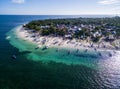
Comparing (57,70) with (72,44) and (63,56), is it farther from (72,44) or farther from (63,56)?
(72,44)

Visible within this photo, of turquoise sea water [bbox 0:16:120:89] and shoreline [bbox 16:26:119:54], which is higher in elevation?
shoreline [bbox 16:26:119:54]

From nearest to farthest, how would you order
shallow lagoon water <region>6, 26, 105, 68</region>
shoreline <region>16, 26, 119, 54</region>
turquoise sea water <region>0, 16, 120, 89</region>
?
1. turquoise sea water <region>0, 16, 120, 89</region>
2. shallow lagoon water <region>6, 26, 105, 68</region>
3. shoreline <region>16, 26, 119, 54</region>

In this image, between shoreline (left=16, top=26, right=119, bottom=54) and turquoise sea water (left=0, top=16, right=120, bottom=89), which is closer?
turquoise sea water (left=0, top=16, right=120, bottom=89)

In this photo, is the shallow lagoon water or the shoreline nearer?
the shallow lagoon water

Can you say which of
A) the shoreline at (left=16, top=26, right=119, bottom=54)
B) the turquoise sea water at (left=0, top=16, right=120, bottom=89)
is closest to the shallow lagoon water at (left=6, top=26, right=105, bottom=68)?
the turquoise sea water at (left=0, top=16, right=120, bottom=89)

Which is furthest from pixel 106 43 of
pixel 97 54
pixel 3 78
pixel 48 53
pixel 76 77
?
pixel 3 78

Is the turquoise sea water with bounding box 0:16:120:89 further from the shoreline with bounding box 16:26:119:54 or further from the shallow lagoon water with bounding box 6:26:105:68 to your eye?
the shoreline with bounding box 16:26:119:54

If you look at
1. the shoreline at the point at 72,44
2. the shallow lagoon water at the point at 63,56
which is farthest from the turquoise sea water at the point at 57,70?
the shoreline at the point at 72,44

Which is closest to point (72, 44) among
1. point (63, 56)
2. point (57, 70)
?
point (63, 56)

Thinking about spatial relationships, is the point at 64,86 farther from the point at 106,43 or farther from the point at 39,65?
the point at 106,43

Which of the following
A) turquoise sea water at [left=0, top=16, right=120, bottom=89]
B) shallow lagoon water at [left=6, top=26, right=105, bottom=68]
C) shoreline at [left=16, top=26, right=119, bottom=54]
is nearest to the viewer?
turquoise sea water at [left=0, top=16, right=120, bottom=89]
